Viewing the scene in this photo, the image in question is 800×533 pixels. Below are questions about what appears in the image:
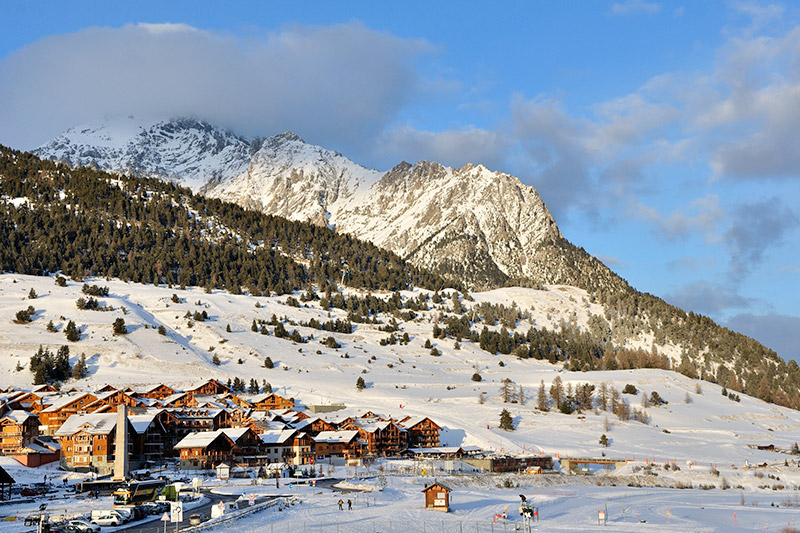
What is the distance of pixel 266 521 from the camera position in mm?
47688

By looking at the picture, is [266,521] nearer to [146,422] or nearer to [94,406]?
[146,422]

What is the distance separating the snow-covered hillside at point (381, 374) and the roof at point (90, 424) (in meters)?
31.3

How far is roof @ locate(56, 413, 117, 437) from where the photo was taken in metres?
86.1

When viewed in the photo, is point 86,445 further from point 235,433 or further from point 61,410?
point 61,410

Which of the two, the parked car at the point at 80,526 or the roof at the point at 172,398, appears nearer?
the parked car at the point at 80,526

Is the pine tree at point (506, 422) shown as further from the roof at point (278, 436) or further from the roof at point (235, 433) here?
the roof at point (235, 433)

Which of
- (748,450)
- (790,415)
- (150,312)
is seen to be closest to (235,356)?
(150,312)

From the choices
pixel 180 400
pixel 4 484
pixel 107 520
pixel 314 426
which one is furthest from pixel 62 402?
pixel 107 520

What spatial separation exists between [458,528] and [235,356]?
351 ft

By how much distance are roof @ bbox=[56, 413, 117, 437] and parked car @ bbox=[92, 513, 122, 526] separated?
44.1 metres

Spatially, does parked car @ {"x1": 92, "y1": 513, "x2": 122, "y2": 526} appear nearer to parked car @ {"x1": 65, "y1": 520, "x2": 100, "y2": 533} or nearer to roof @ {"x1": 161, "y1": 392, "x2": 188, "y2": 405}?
parked car @ {"x1": 65, "y1": 520, "x2": 100, "y2": 533}

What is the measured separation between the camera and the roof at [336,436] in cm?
9962

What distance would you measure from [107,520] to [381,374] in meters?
104

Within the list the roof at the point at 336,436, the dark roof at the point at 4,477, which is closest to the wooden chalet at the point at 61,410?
the roof at the point at 336,436
